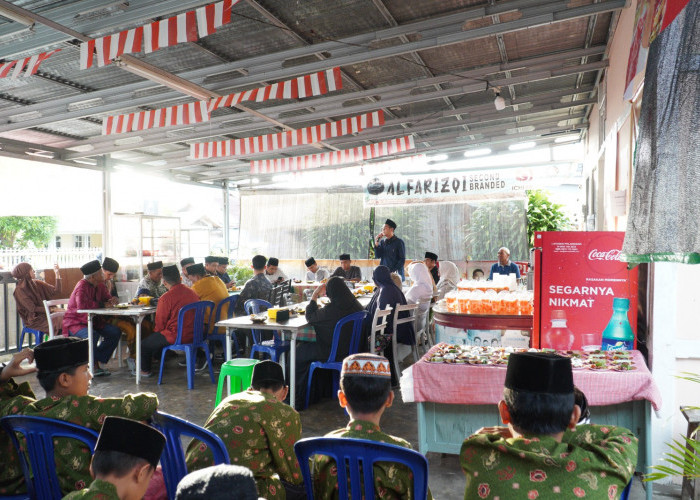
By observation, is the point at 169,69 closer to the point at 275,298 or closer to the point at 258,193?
the point at 275,298

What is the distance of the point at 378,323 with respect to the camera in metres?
5.46

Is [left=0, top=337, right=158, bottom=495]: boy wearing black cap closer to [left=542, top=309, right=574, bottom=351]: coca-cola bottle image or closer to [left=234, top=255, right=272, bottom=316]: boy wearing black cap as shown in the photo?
[left=542, top=309, right=574, bottom=351]: coca-cola bottle image

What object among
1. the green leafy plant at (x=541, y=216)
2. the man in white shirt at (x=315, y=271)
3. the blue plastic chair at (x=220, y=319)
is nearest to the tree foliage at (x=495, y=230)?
the green leafy plant at (x=541, y=216)

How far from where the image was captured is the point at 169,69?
21.2 ft

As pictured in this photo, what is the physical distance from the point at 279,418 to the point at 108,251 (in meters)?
9.76

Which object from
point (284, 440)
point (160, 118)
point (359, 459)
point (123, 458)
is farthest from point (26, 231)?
point (359, 459)

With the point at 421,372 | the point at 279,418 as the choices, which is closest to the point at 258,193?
the point at 421,372

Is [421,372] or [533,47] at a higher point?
[533,47]

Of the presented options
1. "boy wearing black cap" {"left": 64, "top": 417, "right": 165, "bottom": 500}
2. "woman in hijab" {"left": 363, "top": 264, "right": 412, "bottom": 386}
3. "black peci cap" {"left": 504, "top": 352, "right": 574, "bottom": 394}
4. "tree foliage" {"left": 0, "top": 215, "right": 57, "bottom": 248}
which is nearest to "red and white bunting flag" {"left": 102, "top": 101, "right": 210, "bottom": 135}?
"woman in hijab" {"left": 363, "top": 264, "right": 412, "bottom": 386}

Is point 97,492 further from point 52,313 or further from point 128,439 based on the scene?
point 52,313

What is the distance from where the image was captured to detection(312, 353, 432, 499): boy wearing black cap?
1.78 meters

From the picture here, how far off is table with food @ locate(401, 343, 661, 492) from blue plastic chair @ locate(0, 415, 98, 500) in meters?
1.98

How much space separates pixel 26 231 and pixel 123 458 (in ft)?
102

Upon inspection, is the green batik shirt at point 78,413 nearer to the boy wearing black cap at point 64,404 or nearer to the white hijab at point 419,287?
the boy wearing black cap at point 64,404
